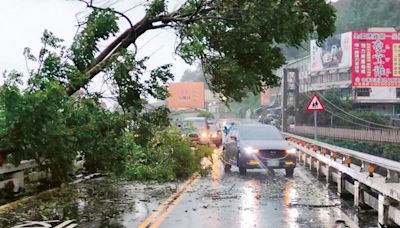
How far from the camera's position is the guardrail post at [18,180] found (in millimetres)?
11547

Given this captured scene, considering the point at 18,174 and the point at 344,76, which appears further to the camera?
the point at 344,76

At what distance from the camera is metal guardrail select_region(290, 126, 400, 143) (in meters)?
36.3

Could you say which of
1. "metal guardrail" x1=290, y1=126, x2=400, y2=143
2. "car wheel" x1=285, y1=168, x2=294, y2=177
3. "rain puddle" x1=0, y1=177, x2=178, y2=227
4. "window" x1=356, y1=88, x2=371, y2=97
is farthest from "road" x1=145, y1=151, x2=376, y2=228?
"window" x1=356, y1=88, x2=371, y2=97

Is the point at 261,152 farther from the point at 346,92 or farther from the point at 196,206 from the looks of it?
the point at 346,92

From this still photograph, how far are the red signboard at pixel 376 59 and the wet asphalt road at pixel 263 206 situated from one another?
29660 millimetres

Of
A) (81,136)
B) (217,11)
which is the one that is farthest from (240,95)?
(81,136)

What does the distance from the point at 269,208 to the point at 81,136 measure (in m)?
4.74

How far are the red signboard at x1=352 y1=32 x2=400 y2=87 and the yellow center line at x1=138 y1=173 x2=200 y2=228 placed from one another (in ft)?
104

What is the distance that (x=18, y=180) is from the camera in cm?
1167

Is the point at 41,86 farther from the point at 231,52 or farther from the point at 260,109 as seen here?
the point at 260,109

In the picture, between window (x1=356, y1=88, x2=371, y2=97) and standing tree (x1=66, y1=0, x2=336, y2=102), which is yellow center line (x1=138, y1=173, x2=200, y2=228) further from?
window (x1=356, y1=88, x2=371, y2=97)

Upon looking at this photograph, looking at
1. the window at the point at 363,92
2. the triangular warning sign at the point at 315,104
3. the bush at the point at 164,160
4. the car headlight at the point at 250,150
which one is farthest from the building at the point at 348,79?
the bush at the point at 164,160

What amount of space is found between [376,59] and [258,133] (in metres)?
27.8

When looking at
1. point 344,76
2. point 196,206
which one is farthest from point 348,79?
point 196,206
